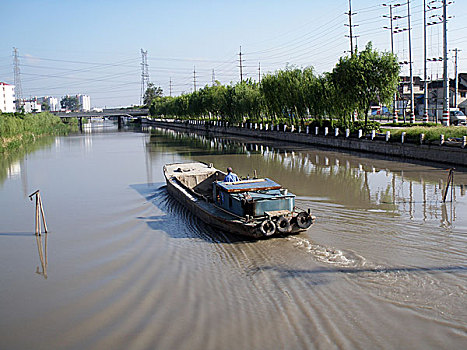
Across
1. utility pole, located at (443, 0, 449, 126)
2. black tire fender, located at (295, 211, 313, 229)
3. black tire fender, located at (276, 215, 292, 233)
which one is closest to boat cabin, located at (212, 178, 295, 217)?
black tire fender, located at (276, 215, 292, 233)

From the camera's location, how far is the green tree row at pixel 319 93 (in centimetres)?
3312

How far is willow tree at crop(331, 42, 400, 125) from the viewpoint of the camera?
108 feet

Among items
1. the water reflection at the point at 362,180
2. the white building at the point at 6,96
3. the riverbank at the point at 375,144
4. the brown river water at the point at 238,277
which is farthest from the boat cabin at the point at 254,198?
the white building at the point at 6,96

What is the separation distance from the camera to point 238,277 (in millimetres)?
9570

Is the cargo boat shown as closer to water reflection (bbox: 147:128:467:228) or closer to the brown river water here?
the brown river water

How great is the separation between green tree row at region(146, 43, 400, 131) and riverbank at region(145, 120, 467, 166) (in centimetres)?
198

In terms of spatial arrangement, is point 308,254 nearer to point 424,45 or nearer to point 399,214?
point 399,214

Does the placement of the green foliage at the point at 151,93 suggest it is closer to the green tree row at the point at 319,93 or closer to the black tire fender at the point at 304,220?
the green tree row at the point at 319,93

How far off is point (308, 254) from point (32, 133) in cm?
5890

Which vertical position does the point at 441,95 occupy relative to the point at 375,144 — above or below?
above

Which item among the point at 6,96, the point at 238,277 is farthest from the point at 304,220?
the point at 6,96

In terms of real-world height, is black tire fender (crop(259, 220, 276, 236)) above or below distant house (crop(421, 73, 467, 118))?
below

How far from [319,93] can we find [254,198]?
30.3 m

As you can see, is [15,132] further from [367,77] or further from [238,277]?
[238,277]
